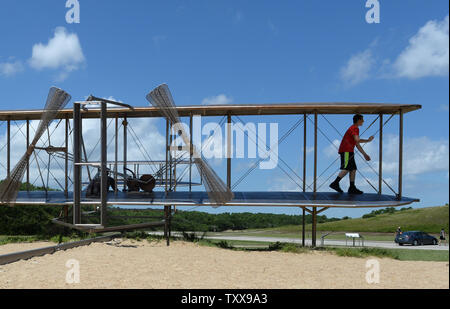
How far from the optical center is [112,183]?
523 inches

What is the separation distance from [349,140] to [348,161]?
0.66m

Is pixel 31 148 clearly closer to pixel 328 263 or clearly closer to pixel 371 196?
pixel 328 263

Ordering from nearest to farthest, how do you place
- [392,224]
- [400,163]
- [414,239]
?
[400,163] → [414,239] → [392,224]

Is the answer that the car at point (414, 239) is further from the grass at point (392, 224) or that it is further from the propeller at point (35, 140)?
the propeller at point (35, 140)

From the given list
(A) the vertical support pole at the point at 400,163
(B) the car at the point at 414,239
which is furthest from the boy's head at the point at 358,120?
(B) the car at the point at 414,239

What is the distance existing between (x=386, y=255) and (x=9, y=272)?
32.1ft

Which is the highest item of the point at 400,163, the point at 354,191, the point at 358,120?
the point at 358,120

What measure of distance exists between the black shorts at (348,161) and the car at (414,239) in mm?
11290

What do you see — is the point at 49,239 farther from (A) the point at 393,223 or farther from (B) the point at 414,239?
(A) the point at 393,223

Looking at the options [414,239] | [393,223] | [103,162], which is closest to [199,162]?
[103,162]

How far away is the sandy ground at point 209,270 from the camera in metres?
7.02

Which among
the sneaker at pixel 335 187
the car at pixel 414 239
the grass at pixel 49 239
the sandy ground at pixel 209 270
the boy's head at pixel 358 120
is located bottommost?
the car at pixel 414 239

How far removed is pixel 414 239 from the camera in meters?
20.8
